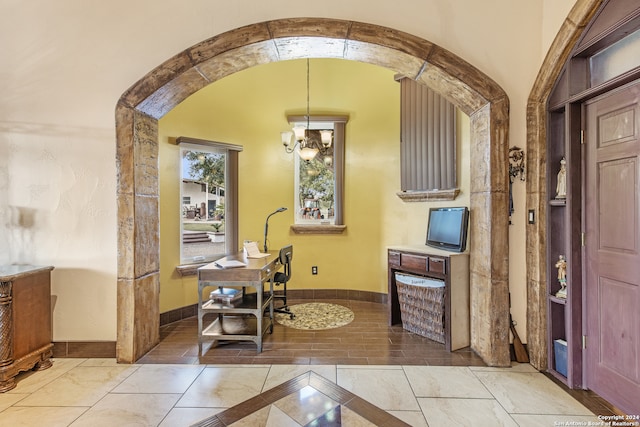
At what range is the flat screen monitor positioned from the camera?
294cm

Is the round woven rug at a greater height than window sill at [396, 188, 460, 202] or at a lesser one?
lesser

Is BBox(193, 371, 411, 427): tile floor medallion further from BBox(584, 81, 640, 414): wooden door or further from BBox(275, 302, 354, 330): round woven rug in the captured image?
BBox(584, 81, 640, 414): wooden door

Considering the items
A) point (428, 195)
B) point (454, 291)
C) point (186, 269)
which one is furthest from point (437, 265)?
point (186, 269)

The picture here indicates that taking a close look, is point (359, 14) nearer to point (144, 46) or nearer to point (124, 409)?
point (144, 46)

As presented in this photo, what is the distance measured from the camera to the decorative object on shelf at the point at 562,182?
7.37 feet

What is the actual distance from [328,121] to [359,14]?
6.51 ft

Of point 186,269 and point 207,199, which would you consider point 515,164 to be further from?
point 186,269

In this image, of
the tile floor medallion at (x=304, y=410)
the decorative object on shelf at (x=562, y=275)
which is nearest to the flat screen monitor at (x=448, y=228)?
the decorative object on shelf at (x=562, y=275)

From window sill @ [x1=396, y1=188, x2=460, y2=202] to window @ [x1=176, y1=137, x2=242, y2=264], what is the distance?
7.82 feet

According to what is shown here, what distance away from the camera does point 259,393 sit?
2121 millimetres

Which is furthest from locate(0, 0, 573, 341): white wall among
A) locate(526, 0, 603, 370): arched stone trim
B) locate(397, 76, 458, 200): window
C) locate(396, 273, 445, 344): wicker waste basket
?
locate(397, 76, 458, 200): window

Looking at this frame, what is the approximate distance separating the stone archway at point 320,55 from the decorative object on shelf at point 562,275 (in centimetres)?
36

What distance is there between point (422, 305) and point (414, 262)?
0.45 m

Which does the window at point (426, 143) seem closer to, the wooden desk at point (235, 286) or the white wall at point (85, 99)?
the white wall at point (85, 99)
